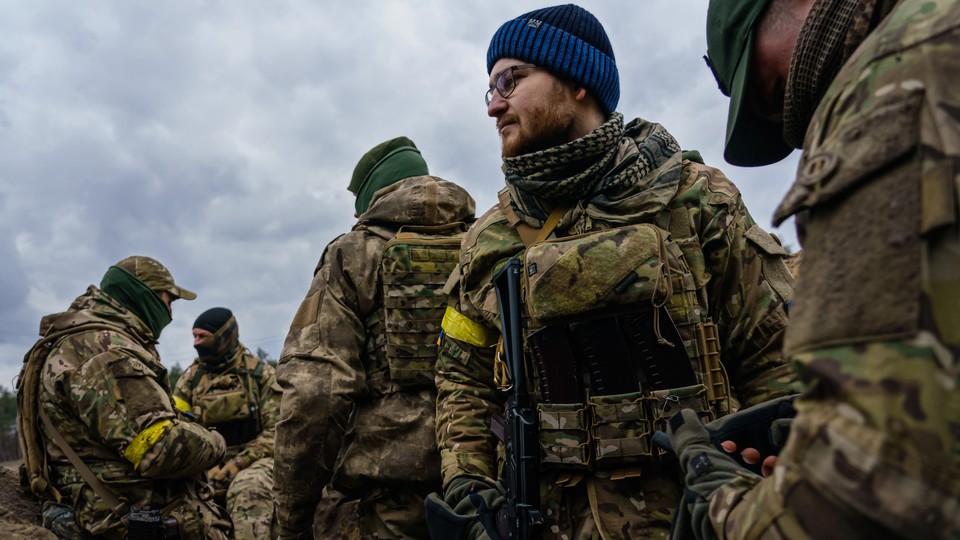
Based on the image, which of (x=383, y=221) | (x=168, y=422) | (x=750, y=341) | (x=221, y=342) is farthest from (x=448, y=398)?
(x=221, y=342)

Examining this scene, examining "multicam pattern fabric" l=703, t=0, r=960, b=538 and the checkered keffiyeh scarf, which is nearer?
"multicam pattern fabric" l=703, t=0, r=960, b=538

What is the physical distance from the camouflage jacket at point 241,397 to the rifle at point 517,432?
252 inches

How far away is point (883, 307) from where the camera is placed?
96 cm

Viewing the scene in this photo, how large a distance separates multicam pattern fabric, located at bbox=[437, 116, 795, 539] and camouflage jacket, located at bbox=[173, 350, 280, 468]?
6.47 m

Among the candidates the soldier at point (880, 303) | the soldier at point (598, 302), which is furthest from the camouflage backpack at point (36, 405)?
the soldier at point (880, 303)

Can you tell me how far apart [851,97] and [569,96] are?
67.8 inches

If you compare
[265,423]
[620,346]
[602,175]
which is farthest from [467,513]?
[265,423]

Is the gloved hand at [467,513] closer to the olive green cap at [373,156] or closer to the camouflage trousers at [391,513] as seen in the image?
the camouflage trousers at [391,513]

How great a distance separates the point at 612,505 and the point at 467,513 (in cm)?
53

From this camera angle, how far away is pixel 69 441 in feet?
17.1

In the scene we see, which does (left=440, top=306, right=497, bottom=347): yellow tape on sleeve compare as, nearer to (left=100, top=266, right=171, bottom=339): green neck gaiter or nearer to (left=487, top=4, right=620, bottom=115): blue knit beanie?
(left=487, top=4, right=620, bottom=115): blue knit beanie

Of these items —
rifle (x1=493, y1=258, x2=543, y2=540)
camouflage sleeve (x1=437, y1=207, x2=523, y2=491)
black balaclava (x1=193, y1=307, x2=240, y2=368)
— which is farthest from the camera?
black balaclava (x1=193, y1=307, x2=240, y2=368)

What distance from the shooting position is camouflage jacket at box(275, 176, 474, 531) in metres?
3.72

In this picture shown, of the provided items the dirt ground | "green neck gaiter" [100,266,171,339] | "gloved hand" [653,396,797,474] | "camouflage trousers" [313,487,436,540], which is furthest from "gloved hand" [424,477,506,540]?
"green neck gaiter" [100,266,171,339]
